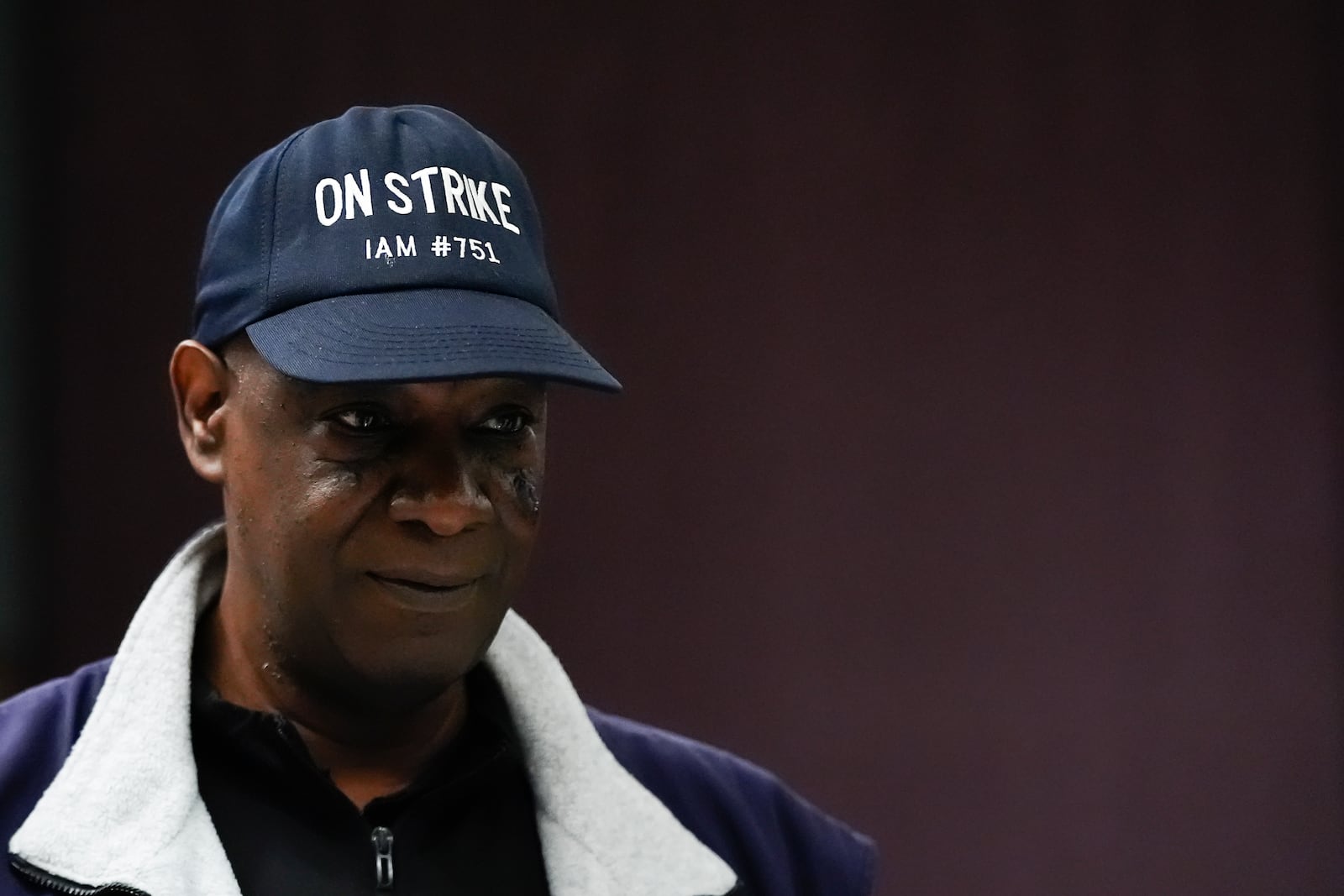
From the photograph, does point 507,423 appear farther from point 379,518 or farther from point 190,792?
point 190,792

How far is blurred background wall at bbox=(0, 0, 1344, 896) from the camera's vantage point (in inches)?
81.0

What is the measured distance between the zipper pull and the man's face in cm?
9

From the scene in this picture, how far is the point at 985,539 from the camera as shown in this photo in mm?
2068

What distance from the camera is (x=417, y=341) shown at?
1066mm

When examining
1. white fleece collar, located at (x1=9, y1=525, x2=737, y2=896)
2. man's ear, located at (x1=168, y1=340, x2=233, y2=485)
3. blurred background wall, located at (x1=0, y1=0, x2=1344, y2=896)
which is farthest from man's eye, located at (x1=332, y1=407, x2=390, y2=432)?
blurred background wall, located at (x1=0, y1=0, x2=1344, y2=896)

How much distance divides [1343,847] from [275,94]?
60.7 inches

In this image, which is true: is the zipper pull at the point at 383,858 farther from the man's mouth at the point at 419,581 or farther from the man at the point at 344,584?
the man's mouth at the point at 419,581

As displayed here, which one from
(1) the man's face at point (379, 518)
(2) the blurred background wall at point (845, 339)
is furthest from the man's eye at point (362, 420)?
(2) the blurred background wall at point (845, 339)

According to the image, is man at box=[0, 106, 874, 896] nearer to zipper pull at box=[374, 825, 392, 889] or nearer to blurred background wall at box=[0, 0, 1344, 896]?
zipper pull at box=[374, 825, 392, 889]

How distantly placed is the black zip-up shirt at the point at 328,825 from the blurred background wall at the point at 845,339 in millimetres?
868

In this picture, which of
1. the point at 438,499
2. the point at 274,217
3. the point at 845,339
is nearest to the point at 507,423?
the point at 438,499

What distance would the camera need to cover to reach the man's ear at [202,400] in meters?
1.18

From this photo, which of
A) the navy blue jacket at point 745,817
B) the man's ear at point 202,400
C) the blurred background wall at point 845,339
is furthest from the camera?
the blurred background wall at point 845,339

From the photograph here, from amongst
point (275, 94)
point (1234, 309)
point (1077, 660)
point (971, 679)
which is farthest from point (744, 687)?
point (275, 94)
